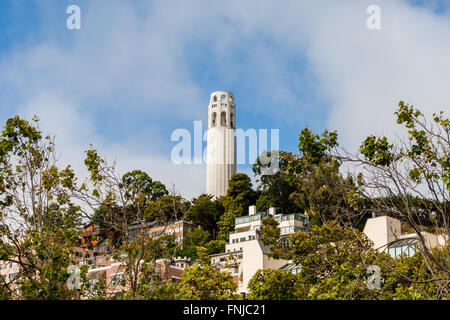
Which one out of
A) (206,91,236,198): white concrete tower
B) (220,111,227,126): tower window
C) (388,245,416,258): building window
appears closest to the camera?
(388,245,416,258): building window

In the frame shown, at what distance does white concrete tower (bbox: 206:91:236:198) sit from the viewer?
A: 310 ft

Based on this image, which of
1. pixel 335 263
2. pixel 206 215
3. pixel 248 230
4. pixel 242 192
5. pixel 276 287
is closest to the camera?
pixel 335 263

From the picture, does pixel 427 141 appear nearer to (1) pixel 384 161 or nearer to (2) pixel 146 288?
(1) pixel 384 161

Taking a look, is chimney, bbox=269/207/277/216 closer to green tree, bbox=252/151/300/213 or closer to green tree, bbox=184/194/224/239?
green tree, bbox=252/151/300/213

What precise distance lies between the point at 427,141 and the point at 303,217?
49.3m

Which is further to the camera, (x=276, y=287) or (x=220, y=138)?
(x=220, y=138)

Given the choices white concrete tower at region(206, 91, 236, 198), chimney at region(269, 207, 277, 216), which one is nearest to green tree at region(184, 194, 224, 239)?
chimney at region(269, 207, 277, 216)

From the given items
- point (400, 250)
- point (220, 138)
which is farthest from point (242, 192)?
point (400, 250)

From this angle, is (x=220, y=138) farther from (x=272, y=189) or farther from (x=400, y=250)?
(x=400, y=250)

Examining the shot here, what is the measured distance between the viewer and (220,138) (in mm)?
97312

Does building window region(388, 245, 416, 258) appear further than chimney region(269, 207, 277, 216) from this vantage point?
No

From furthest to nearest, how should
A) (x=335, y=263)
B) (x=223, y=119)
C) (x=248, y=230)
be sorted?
(x=223, y=119), (x=248, y=230), (x=335, y=263)
